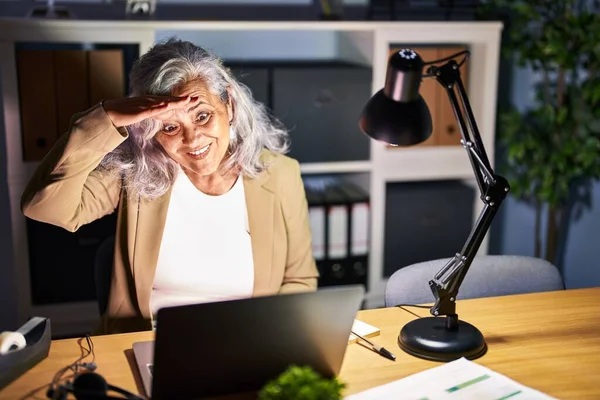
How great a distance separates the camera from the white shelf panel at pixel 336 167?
9.51 feet

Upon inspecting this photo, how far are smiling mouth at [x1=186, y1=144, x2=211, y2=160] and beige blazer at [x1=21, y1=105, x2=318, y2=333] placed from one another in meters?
0.12

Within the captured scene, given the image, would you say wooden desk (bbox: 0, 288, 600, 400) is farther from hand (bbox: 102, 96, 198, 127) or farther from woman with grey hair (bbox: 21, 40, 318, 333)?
hand (bbox: 102, 96, 198, 127)

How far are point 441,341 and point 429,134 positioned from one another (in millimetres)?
402

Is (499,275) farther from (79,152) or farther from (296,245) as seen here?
(79,152)

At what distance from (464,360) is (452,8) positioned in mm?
1871

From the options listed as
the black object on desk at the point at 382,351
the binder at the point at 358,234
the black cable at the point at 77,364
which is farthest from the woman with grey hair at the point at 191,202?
the binder at the point at 358,234

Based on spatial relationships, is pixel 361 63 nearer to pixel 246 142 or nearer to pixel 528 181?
pixel 528 181

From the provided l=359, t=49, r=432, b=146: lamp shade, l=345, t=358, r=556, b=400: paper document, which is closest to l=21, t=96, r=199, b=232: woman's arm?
l=359, t=49, r=432, b=146: lamp shade

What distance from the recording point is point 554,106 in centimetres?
320

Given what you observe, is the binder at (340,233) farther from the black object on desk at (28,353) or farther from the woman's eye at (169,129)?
the black object on desk at (28,353)

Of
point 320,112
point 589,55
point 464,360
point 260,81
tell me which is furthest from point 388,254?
point 464,360

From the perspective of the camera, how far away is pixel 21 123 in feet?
8.75

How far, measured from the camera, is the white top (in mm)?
1922

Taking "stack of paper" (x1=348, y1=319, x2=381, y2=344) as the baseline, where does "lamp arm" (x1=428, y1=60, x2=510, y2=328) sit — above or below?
above
